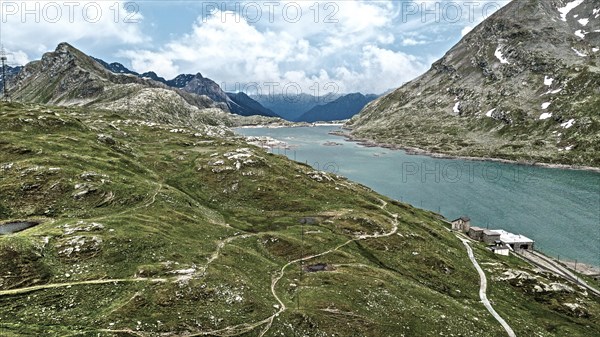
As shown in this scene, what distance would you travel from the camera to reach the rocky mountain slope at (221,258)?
49156 mm

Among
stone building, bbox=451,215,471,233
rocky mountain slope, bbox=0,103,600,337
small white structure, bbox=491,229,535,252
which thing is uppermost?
rocky mountain slope, bbox=0,103,600,337

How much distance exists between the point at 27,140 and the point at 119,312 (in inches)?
3160

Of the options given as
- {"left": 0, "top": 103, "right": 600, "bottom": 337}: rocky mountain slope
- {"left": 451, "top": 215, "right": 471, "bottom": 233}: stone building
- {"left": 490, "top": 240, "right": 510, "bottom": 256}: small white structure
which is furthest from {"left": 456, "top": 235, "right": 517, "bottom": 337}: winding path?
{"left": 451, "top": 215, "right": 471, "bottom": 233}: stone building

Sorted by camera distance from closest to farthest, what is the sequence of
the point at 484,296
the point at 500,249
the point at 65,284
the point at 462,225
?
the point at 65,284 → the point at 484,296 → the point at 500,249 → the point at 462,225

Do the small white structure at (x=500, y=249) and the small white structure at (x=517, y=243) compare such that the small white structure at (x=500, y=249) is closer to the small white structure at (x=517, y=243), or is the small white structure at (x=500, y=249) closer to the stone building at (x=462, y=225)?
the small white structure at (x=517, y=243)

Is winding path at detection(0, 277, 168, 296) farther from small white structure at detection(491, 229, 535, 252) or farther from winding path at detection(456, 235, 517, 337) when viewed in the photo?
small white structure at detection(491, 229, 535, 252)

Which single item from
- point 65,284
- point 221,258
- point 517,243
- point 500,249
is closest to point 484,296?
point 500,249

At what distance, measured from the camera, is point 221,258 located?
2692 inches

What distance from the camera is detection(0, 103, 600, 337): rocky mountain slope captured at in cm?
4916

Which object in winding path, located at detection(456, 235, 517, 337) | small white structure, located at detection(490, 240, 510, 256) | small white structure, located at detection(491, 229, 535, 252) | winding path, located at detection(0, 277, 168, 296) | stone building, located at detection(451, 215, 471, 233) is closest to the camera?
winding path, located at detection(0, 277, 168, 296)

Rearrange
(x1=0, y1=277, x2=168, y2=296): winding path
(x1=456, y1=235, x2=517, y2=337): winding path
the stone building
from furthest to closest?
the stone building < (x1=456, y1=235, x2=517, y2=337): winding path < (x1=0, y1=277, x2=168, y2=296): winding path

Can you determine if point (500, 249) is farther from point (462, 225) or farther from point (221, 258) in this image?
point (221, 258)

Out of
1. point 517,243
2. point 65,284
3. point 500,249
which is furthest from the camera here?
point 517,243

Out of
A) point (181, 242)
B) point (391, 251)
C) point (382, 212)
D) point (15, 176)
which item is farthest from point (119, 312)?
point (382, 212)
